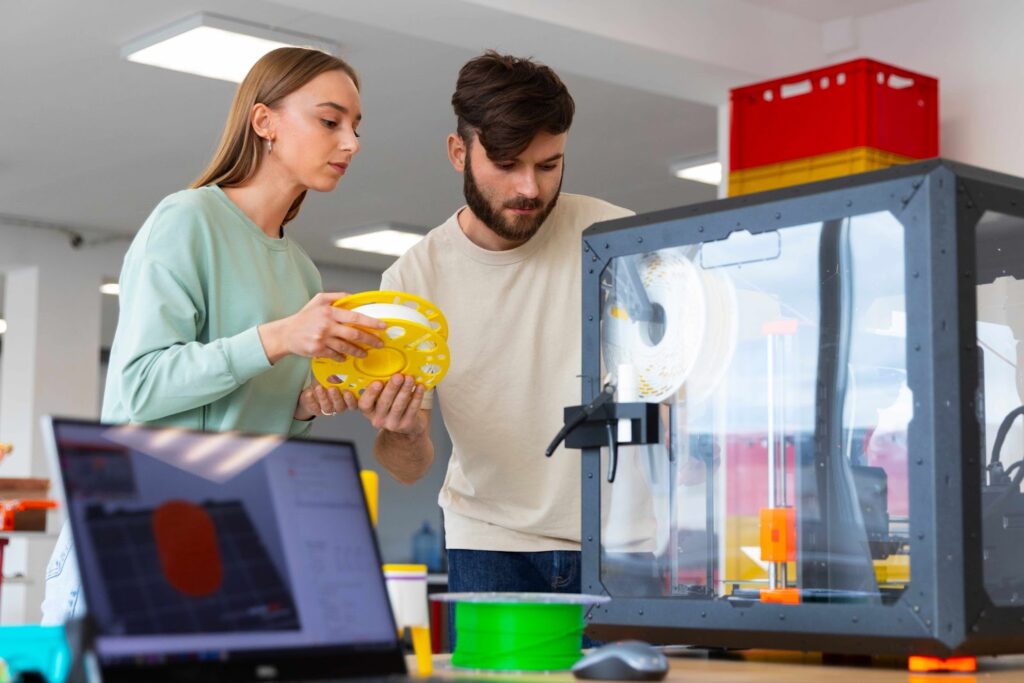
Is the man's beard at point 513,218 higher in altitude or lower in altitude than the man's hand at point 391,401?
higher

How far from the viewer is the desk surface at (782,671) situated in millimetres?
1312

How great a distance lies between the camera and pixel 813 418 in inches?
61.2

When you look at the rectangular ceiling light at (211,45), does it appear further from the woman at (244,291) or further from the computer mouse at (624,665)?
the computer mouse at (624,665)

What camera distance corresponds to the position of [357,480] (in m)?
1.16

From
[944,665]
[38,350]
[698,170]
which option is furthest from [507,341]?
[38,350]

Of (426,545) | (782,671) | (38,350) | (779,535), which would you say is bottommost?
(426,545)

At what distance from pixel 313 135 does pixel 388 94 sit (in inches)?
138

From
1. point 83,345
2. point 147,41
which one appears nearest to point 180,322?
point 147,41

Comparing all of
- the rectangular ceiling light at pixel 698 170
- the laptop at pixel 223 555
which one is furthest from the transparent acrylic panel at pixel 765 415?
the rectangular ceiling light at pixel 698 170

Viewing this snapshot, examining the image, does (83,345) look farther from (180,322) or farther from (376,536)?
(376,536)

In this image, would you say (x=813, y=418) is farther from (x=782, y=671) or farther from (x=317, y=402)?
(x=317, y=402)

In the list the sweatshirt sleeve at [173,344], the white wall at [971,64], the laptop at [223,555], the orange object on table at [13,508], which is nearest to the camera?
the laptop at [223,555]

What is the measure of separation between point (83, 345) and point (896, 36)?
17.8 feet

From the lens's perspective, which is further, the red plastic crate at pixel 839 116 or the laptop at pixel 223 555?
the red plastic crate at pixel 839 116
